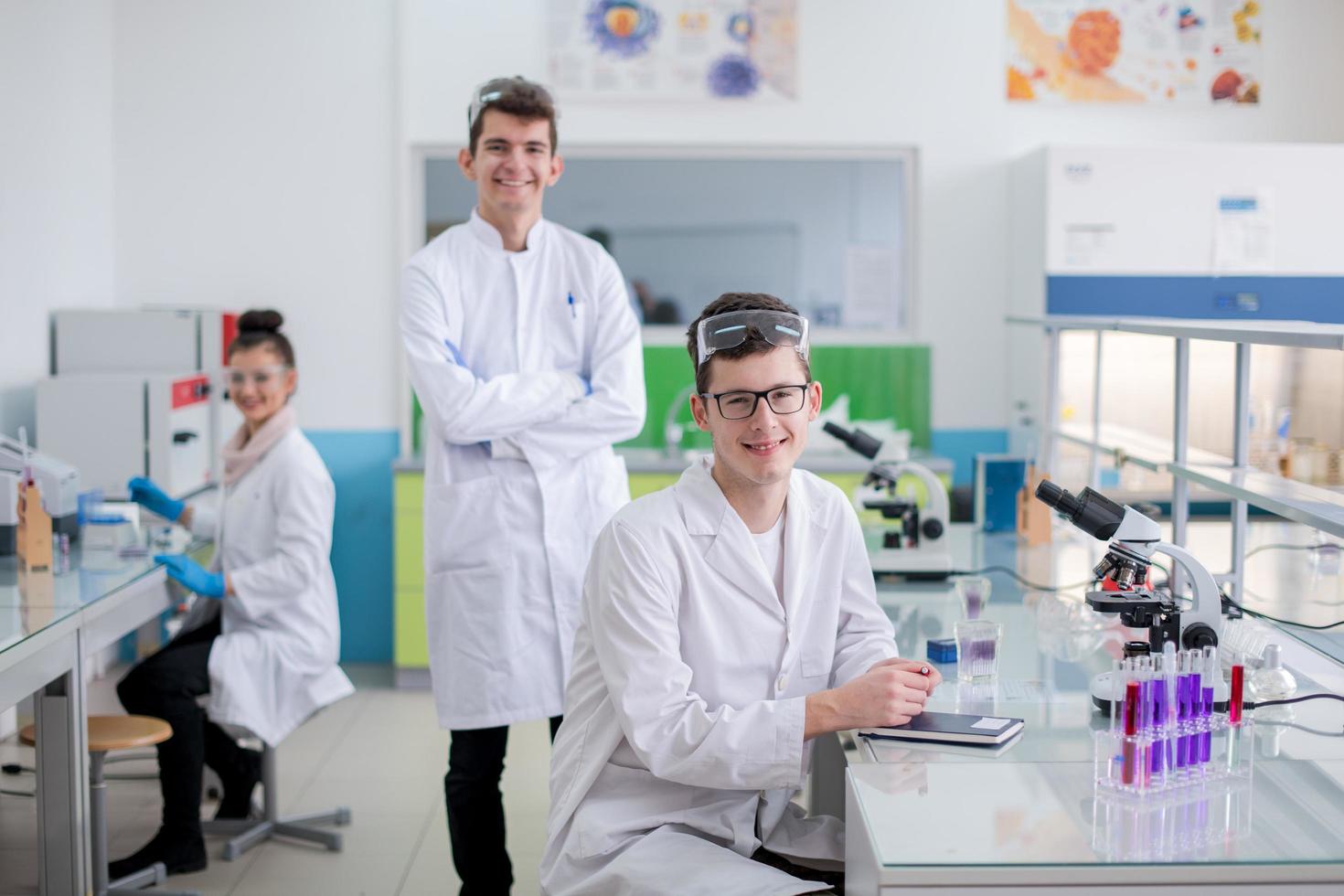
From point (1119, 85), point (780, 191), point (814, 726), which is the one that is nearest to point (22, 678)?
point (814, 726)

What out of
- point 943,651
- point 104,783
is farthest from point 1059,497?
point 104,783

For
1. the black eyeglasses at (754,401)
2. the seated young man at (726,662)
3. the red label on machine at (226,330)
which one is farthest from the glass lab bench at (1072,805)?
the red label on machine at (226,330)

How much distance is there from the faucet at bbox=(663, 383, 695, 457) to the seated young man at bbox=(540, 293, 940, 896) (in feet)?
10.3

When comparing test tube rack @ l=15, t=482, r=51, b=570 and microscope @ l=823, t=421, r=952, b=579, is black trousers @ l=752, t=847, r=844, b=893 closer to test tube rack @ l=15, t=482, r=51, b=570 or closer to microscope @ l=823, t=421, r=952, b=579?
microscope @ l=823, t=421, r=952, b=579

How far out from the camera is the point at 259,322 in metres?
3.50

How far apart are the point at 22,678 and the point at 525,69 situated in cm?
333

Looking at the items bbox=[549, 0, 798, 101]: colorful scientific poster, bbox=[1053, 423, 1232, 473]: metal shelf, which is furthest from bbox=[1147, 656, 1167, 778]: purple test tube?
bbox=[549, 0, 798, 101]: colorful scientific poster

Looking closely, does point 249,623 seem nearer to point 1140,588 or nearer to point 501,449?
point 501,449

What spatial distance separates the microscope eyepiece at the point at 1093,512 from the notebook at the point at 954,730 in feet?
1.18

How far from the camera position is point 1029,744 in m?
1.84

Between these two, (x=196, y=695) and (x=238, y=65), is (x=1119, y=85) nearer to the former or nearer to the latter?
(x=238, y=65)

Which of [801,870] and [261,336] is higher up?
[261,336]

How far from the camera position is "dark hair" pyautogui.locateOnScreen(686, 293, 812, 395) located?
1953 millimetres

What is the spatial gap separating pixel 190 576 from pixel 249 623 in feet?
0.66
